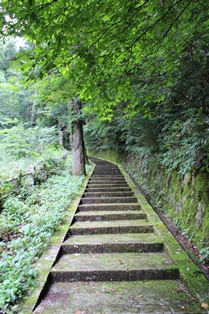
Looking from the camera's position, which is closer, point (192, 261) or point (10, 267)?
point (10, 267)

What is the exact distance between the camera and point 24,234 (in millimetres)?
3719

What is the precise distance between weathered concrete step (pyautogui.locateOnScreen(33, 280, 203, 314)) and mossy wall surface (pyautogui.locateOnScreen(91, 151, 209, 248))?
3.52 ft

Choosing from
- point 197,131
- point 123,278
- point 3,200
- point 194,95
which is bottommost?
point 123,278

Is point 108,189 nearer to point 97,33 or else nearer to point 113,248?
point 113,248

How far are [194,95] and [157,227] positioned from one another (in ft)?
8.85

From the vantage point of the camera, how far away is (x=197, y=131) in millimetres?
3674

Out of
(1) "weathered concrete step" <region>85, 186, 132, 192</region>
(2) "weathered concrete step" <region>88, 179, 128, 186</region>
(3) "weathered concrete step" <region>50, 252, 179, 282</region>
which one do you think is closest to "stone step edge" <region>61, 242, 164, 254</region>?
(3) "weathered concrete step" <region>50, 252, 179, 282</region>

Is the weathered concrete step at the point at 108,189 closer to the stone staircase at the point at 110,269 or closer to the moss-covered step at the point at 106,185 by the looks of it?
the moss-covered step at the point at 106,185

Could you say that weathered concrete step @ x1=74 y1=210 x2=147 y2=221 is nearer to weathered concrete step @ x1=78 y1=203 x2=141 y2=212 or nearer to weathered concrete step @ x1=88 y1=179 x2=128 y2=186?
weathered concrete step @ x1=78 y1=203 x2=141 y2=212

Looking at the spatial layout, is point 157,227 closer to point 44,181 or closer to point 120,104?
point 120,104

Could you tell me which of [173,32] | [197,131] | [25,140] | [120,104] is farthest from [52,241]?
[25,140]

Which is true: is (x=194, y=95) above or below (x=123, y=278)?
above

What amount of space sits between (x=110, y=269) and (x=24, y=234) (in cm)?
171

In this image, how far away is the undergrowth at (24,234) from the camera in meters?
2.36
